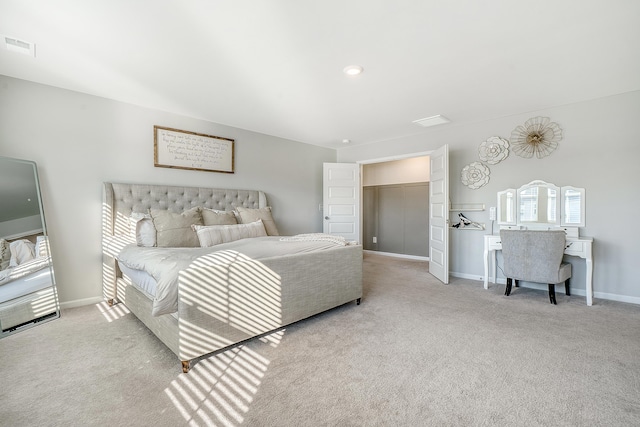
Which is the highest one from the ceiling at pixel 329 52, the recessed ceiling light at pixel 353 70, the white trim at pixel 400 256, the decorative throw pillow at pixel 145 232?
the ceiling at pixel 329 52

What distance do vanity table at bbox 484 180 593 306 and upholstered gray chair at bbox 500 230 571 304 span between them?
0.30 metres

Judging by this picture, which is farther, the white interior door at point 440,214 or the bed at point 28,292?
the white interior door at point 440,214

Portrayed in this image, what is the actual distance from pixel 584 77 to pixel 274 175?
399 cm

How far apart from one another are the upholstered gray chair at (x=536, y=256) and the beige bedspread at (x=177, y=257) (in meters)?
2.03

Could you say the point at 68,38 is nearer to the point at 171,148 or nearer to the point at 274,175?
the point at 171,148

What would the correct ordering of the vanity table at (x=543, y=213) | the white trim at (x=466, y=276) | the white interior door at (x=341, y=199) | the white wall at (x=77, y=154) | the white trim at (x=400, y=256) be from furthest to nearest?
the white trim at (x=400, y=256)
the white interior door at (x=341, y=199)
the white trim at (x=466, y=276)
the vanity table at (x=543, y=213)
the white wall at (x=77, y=154)

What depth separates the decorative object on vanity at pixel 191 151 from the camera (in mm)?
3543

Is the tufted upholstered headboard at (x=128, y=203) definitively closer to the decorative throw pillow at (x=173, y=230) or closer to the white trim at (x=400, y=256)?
the decorative throw pillow at (x=173, y=230)

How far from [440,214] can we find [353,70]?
101 inches

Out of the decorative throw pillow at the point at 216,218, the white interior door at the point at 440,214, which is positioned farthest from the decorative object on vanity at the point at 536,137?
the decorative throw pillow at the point at 216,218

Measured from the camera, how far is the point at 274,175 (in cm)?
479

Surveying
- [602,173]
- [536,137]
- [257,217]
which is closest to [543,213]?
[602,173]

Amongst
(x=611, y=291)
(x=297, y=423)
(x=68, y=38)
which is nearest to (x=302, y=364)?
(x=297, y=423)

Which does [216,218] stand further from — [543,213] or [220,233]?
[543,213]
